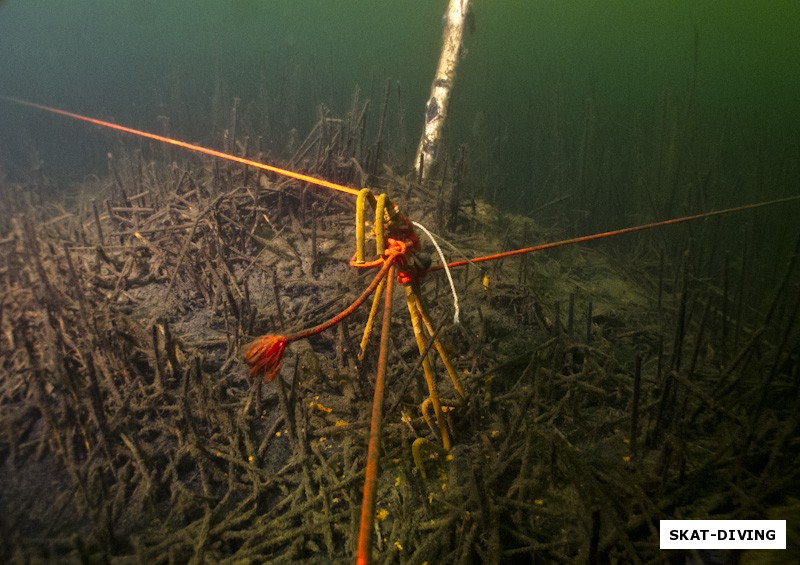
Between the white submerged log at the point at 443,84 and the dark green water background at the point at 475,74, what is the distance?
372mm

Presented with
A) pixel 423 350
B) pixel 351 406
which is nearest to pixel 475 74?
pixel 351 406

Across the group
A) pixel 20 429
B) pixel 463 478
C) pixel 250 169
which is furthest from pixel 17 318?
pixel 463 478

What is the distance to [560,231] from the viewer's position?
6.16 metres

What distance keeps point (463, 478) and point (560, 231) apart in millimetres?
4824

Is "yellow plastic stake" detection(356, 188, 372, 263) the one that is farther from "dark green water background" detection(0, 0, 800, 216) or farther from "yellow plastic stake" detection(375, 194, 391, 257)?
"dark green water background" detection(0, 0, 800, 216)

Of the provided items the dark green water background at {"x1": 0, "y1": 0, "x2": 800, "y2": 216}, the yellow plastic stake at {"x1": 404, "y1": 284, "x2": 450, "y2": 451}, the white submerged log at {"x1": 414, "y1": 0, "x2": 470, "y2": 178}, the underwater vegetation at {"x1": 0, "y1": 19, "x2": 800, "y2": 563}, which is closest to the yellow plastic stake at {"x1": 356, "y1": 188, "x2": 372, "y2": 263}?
the underwater vegetation at {"x1": 0, "y1": 19, "x2": 800, "y2": 563}

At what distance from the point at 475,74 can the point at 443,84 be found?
77.4 ft

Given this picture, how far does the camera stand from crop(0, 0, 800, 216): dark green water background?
9.69 metres

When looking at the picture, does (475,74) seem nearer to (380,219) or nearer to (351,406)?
(351,406)

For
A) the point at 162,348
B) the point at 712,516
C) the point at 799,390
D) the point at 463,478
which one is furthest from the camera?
the point at 162,348

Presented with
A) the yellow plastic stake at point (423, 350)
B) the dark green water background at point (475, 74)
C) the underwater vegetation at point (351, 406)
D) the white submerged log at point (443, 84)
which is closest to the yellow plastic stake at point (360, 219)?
the underwater vegetation at point (351, 406)

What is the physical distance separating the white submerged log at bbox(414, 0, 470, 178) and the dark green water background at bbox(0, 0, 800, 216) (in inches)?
14.7

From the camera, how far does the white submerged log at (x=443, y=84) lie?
625cm

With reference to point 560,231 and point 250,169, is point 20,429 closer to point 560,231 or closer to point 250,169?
point 250,169
